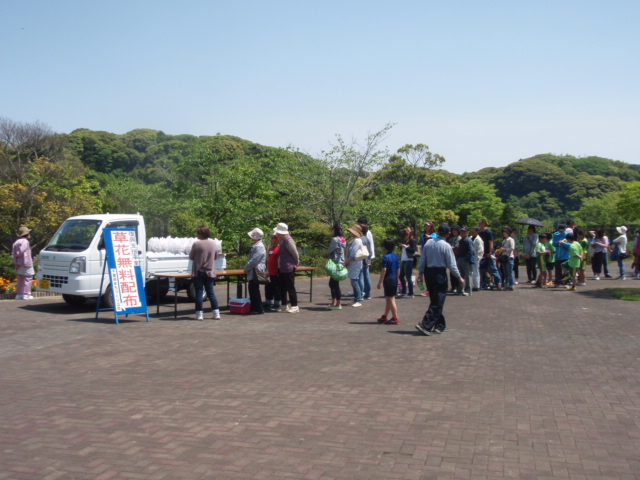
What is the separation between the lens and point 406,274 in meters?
15.0

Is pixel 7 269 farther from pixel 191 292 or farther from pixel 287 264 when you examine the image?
pixel 287 264

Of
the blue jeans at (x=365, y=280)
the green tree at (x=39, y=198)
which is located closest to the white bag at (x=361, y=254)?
the blue jeans at (x=365, y=280)

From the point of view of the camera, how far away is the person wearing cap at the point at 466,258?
1562 centimetres

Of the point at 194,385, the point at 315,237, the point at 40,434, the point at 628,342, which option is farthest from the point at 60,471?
the point at 315,237

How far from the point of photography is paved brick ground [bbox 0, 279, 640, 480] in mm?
4664

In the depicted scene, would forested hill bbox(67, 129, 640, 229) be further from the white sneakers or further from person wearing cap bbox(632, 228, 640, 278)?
the white sneakers

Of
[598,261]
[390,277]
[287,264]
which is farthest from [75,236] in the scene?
[598,261]

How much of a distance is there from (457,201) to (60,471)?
54326 millimetres

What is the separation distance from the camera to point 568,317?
1186 centimetres

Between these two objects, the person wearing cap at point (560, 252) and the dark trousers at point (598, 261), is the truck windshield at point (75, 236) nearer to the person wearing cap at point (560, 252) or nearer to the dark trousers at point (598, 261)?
the person wearing cap at point (560, 252)

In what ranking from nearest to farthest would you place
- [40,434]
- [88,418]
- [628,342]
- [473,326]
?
1. [40,434]
2. [88,418]
3. [628,342]
4. [473,326]

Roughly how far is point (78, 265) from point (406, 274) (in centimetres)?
756

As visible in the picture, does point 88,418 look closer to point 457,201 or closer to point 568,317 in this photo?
point 568,317

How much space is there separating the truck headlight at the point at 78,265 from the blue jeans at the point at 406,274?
729 centimetres
